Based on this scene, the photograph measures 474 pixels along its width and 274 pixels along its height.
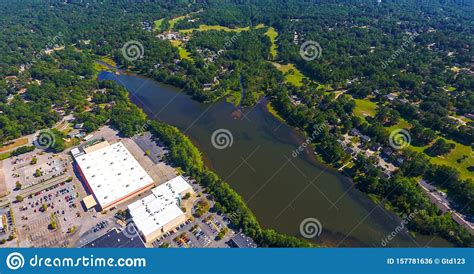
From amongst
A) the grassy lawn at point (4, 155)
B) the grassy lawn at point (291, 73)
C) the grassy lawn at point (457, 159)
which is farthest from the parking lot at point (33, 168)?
the grassy lawn at point (457, 159)

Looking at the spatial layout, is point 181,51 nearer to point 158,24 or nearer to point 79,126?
point 158,24

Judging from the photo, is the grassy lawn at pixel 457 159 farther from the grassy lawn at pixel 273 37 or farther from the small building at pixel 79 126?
the small building at pixel 79 126

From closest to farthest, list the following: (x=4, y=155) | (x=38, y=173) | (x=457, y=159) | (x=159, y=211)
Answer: (x=159, y=211), (x=38, y=173), (x=4, y=155), (x=457, y=159)

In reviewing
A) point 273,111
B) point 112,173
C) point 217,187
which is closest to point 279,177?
point 217,187

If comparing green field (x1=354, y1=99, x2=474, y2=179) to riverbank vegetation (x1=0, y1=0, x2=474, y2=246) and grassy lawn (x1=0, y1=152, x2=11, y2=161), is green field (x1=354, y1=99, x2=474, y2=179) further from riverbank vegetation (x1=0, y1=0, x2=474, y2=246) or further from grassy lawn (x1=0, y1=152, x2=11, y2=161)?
grassy lawn (x1=0, y1=152, x2=11, y2=161)

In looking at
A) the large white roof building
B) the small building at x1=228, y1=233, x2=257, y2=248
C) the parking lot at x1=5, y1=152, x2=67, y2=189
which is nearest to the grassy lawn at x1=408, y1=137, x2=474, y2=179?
the small building at x1=228, y1=233, x2=257, y2=248

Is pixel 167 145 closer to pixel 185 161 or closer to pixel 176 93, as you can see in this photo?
pixel 185 161
